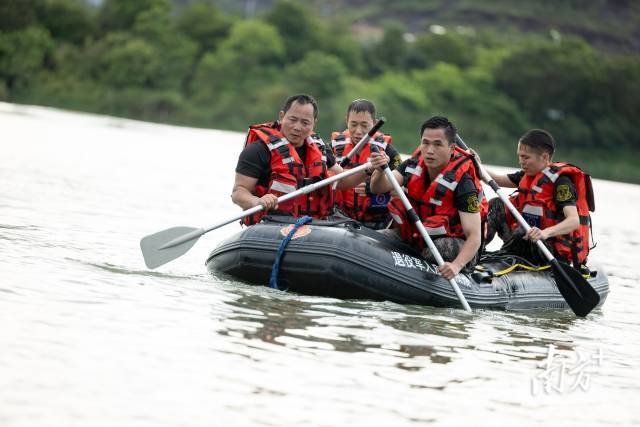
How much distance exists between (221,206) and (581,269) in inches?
331

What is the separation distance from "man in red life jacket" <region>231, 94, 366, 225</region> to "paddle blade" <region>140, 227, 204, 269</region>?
472 mm

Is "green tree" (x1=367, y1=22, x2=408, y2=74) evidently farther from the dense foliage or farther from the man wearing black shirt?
the man wearing black shirt

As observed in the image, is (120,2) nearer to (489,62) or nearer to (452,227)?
(489,62)

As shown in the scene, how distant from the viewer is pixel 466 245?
24.7 feet

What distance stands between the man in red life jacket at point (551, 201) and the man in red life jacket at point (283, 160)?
1771mm

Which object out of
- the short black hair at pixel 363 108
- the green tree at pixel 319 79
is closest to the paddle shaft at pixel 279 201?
the short black hair at pixel 363 108

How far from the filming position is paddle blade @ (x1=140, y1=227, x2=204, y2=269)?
7.87 metres

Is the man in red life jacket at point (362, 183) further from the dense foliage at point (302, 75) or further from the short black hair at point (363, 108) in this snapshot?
the dense foliage at point (302, 75)

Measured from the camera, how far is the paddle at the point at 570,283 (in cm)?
820

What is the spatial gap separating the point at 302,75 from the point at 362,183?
5595 cm

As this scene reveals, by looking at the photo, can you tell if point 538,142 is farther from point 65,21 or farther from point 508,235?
point 65,21

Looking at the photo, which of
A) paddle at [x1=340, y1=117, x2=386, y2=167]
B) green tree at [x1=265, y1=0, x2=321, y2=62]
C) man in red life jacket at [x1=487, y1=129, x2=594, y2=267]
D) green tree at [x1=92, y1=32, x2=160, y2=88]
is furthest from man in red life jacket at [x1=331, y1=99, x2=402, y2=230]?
green tree at [x1=265, y1=0, x2=321, y2=62]

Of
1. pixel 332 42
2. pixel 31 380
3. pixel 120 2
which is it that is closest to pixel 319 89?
pixel 332 42

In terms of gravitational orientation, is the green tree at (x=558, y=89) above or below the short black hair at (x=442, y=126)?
above
